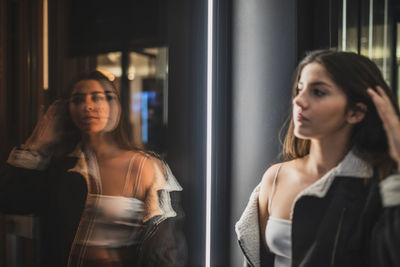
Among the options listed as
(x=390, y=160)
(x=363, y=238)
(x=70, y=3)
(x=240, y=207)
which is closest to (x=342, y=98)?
(x=390, y=160)

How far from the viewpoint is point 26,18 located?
995mm

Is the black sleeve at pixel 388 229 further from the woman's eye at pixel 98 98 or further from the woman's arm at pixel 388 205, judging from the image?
the woman's eye at pixel 98 98

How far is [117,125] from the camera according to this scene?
A: 1.14 m

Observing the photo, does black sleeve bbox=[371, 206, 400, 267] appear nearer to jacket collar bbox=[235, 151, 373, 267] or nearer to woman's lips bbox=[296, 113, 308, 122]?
jacket collar bbox=[235, 151, 373, 267]

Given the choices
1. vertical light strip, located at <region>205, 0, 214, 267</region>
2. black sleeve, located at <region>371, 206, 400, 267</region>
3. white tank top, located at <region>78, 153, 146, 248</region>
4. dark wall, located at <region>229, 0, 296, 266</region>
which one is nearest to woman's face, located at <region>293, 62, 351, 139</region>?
dark wall, located at <region>229, 0, 296, 266</region>

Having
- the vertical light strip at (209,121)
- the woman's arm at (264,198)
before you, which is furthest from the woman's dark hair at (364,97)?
the vertical light strip at (209,121)

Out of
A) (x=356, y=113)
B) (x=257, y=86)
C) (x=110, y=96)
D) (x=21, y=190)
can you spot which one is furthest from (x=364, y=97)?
(x=21, y=190)

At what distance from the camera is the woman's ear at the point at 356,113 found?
0.99 m

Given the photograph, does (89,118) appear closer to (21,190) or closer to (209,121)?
(21,190)

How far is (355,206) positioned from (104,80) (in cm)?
77

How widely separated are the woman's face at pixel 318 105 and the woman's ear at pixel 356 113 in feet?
0.03

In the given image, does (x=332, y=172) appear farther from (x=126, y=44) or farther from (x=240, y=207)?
(x=126, y=44)

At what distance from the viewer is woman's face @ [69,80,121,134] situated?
1072 millimetres

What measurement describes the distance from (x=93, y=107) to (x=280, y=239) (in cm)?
66
